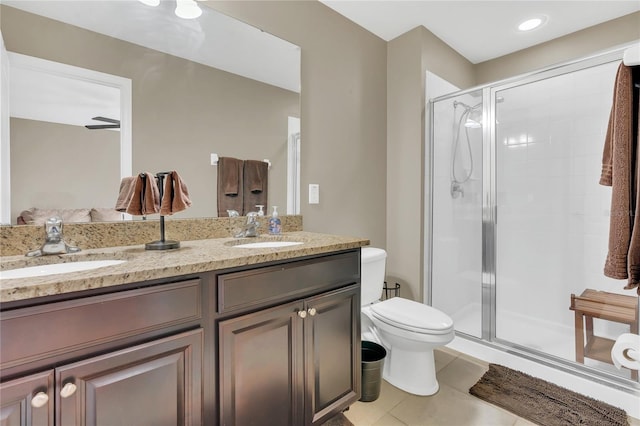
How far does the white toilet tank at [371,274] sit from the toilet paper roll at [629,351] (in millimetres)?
1093

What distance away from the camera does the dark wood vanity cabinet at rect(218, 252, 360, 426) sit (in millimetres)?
1020

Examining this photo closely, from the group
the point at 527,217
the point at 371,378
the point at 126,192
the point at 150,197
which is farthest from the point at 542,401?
the point at 126,192

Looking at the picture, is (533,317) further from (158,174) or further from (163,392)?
(158,174)

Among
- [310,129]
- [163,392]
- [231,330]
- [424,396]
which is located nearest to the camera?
[163,392]

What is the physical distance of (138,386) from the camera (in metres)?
0.83

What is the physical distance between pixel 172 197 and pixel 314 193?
0.93 meters

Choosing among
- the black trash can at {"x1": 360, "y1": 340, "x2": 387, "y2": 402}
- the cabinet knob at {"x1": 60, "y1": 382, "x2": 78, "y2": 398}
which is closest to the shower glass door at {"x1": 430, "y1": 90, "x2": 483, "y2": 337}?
the black trash can at {"x1": 360, "y1": 340, "x2": 387, "y2": 402}

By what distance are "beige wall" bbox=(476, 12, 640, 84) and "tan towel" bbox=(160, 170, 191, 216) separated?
229cm

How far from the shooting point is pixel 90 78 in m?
1.24

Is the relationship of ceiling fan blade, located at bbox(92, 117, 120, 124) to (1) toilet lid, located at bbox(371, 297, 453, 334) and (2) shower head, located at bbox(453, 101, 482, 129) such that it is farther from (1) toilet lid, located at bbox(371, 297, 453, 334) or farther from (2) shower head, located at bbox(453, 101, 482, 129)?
(2) shower head, located at bbox(453, 101, 482, 129)

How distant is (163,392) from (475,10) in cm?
276

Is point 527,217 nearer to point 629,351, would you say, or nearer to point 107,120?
point 629,351

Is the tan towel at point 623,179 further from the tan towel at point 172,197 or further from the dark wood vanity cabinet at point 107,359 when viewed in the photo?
the tan towel at point 172,197

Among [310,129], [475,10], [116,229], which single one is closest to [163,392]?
[116,229]
